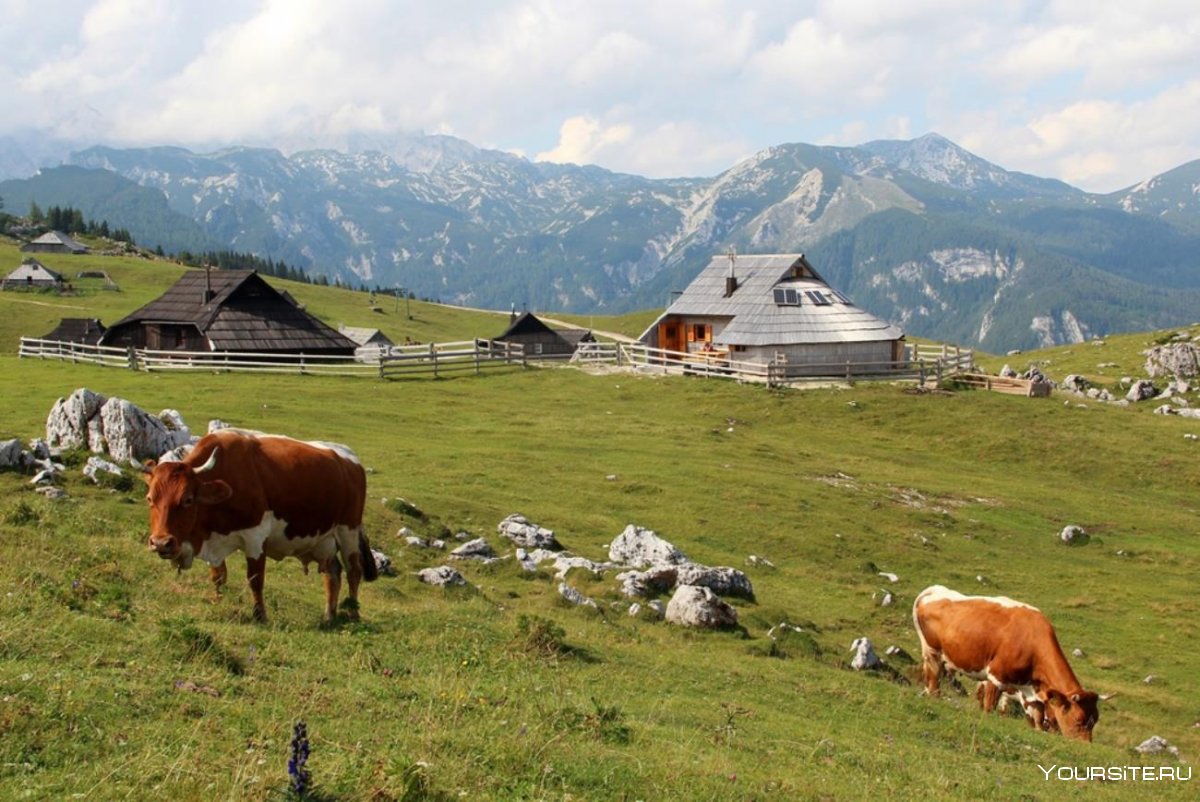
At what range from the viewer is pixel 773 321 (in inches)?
2426

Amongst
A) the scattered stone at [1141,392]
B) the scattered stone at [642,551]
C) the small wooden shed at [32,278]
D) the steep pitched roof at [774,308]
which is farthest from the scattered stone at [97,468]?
the small wooden shed at [32,278]

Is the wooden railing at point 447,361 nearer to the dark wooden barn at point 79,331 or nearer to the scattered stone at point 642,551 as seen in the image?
the scattered stone at point 642,551

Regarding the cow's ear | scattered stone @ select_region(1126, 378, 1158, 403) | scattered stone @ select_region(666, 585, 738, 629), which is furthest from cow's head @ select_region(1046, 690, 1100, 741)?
scattered stone @ select_region(1126, 378, 1158, 403)

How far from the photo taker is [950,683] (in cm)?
1789

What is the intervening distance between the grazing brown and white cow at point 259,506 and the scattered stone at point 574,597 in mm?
5332

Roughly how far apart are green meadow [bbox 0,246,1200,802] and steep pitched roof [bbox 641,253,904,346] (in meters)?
12.4

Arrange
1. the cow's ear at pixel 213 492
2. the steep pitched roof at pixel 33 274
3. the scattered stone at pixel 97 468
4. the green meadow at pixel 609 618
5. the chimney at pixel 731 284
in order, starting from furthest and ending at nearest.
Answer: the steep pitched roof at pixel 33 274 → the chimney at pixel 731 284 → the scattered stone at pixel 97 468 → the cow's ear at pixel 213 492 → the green meadow at pixel 609 618

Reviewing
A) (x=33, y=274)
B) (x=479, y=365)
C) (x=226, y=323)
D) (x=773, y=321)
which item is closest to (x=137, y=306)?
(x=33, y=274)

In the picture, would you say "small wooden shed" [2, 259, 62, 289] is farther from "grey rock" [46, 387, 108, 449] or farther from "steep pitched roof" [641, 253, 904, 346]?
"grey rock" [46, 387, 108, 449]

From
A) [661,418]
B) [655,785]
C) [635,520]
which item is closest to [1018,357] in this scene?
[661,418]

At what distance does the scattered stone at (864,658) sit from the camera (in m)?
17.8

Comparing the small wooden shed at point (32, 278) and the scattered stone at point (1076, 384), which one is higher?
the small wooden shed at point (32, 278)

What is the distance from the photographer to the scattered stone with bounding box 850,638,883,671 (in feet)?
58.5

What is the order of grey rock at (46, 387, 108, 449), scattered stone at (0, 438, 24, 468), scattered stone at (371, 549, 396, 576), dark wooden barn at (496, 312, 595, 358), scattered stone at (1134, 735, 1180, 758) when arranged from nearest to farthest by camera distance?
1. scattered stone at (1134, 735, 1180, 758)
2. scattered stone at (371, 549, 396, 576)
3. scattered stone at (0, 438, 24, 468)
4. grey rock at (46, 387, 108, 449)
5. dark wooden barn at (496, 312, 595, 358)
